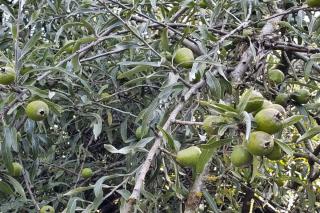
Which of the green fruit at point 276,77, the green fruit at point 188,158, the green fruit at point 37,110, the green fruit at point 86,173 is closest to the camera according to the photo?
the green fruit at point 188,158

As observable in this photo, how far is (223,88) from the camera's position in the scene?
158cm

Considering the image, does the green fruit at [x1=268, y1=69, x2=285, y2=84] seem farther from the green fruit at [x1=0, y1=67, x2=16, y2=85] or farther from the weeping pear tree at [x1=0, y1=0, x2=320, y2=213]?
the green fruit at [x1=0, y1=67, x2=16, y2=85]

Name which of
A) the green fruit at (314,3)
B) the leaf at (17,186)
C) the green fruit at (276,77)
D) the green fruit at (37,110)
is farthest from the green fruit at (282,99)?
the leaf at (17,186)

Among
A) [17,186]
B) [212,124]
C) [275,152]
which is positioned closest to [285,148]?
[275,152]

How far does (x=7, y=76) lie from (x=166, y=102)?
1.81 ft

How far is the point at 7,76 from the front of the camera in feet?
4.87

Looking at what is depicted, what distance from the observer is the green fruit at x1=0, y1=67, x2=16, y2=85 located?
1471 mm

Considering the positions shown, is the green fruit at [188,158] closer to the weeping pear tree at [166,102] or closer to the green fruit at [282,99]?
the weeping pear tree at [166,102]

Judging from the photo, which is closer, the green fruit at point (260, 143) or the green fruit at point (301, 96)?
the green fruit at point (260, 143)

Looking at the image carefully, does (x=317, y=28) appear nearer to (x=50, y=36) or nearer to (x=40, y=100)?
(x=40, y=100)

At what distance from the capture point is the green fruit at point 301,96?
71.4 inches

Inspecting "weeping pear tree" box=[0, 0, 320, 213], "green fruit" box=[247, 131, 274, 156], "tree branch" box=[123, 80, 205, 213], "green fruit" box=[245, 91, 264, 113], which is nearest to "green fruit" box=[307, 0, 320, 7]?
"weeping pear tree" box=[0, 0, 320, 213]

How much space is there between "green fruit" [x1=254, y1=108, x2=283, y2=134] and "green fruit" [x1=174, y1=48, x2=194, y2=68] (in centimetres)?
47

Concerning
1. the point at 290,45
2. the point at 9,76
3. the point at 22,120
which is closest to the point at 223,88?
the point at 290,45
